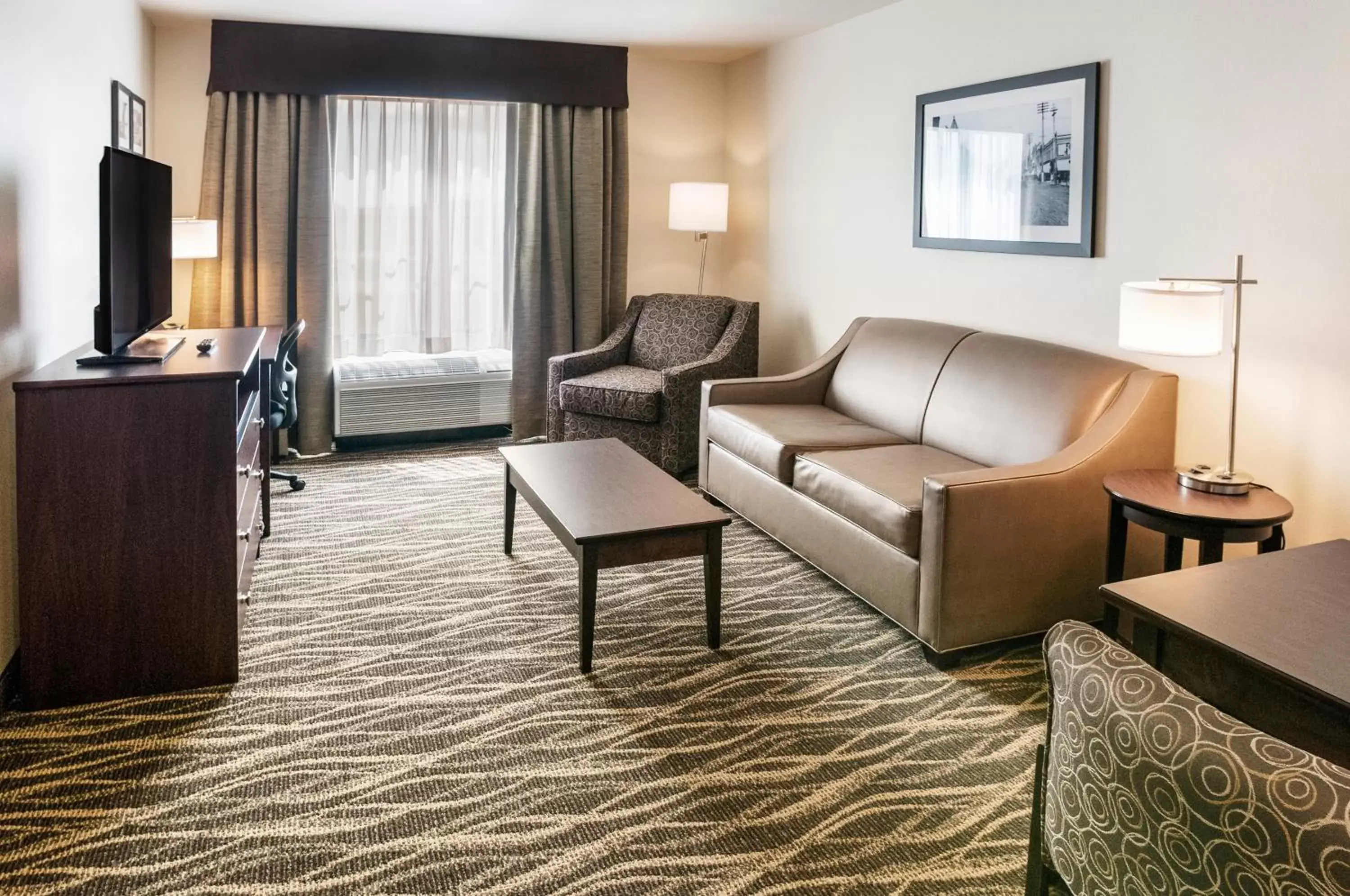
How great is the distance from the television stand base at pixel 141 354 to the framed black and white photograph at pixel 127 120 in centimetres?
86

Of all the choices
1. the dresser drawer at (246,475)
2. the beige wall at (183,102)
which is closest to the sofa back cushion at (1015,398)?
the dresser drawer at (246,475)

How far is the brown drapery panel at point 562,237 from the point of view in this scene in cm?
595

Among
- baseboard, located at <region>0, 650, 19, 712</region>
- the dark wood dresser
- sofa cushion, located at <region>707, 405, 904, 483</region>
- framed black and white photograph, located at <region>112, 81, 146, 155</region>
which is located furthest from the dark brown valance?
baseboard, located at <region>0, 650, 19, 712</region>

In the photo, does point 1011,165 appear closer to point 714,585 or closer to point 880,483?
point 880,483

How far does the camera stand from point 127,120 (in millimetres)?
4383

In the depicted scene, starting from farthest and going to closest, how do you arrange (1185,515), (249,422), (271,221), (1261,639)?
(271,221) → (249,422) → (1185,515) → (1261,639)

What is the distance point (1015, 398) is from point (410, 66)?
147 inches

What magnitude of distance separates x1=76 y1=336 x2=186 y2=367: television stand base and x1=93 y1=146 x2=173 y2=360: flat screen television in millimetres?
19

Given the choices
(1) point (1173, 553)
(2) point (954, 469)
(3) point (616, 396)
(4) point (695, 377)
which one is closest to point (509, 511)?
(3) point (616, 396)

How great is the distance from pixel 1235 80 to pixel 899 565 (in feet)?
5.86

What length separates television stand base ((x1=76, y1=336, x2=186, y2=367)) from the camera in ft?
9.52

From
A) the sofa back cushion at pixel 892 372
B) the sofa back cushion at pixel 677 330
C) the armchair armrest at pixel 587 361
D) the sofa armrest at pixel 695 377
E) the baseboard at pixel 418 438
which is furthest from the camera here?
the baseboard at pixel 418 438

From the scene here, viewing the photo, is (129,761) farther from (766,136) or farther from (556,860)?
(766,136)

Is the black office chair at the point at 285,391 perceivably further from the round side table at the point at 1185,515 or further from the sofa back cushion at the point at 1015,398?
the round side table at the point at 1185,515
